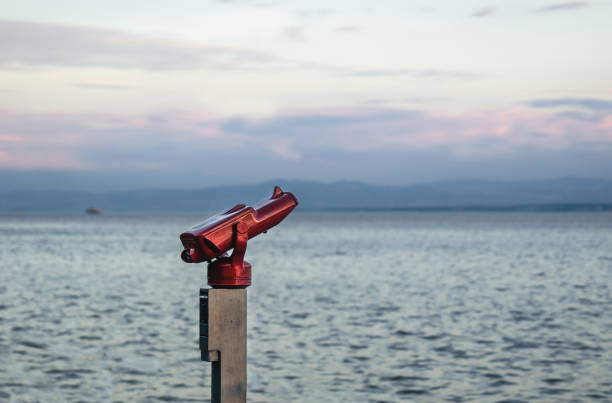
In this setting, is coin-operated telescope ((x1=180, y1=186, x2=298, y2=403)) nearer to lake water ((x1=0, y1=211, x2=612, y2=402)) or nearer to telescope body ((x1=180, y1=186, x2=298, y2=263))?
telescope body ((x1=180, y1=186, x2=298, y2=263))

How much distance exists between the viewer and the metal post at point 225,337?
16.7ft

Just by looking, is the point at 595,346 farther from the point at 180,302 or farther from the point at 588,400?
the point at 180,302

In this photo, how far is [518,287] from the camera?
103 feet

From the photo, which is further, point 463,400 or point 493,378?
point 493,378

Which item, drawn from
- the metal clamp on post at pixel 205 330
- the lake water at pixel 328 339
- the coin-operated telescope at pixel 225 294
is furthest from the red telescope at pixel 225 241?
the lake water at pixel 328 339

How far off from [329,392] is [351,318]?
352 inches

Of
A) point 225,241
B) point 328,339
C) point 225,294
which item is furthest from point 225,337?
point 328,339

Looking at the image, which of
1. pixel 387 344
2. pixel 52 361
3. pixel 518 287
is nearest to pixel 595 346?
pixel 387 344

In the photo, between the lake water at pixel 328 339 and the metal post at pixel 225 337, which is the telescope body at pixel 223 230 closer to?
the metal post at pixel 225 337

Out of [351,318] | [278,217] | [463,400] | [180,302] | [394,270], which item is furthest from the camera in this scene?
[394,270]

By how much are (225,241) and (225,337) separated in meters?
Result: 0.56

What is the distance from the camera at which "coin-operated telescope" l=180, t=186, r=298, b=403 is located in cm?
509

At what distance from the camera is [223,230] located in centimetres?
509

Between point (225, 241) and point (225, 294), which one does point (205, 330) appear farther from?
point (225, 241)
